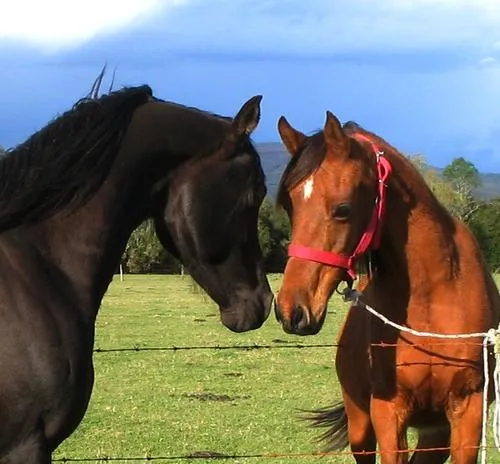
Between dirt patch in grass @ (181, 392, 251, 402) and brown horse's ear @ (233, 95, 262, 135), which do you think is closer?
brown horse's ear @ (233, 95, 262, 135)

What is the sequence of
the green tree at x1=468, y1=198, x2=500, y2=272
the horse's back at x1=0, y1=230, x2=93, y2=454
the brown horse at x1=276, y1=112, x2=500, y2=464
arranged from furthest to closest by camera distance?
the green tree at x1=468, y1=198, x2=500, y2=272 → the brown horse at x1=276, y1=112, x2=500, y2=464 → the horse's back at x1=0, y1=230, x2=93, y2=454

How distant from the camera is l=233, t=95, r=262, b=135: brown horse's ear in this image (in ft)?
10.7

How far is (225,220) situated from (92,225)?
51 cm

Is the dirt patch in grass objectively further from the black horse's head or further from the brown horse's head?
the black horse's head

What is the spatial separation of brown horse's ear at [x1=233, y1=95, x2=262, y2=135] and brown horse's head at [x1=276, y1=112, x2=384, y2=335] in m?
0.42

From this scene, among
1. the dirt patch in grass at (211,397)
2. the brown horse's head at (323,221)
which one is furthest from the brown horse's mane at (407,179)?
the dirt patch in grass at (211,397)

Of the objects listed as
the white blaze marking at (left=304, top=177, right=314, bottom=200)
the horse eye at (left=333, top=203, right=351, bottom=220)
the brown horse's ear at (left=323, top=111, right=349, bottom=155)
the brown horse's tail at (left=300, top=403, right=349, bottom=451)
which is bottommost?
the brown horse's tail at (left=300, top=403, right=349, bottom=451)

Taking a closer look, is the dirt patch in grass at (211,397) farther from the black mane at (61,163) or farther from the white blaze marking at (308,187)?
the black mane at (61,163)

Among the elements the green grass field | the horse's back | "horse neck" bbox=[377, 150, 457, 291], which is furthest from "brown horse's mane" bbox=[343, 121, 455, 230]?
the horse's back

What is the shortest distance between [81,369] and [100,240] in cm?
49

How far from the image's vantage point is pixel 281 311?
3428 millimetres

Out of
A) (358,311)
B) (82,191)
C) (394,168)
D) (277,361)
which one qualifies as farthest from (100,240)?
(277,361)

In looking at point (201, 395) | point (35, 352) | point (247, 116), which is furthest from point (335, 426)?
point (201, 395)

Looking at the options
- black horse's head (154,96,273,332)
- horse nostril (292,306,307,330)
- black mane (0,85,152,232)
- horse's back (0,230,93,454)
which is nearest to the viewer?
horse's back (0,230,93,454)
